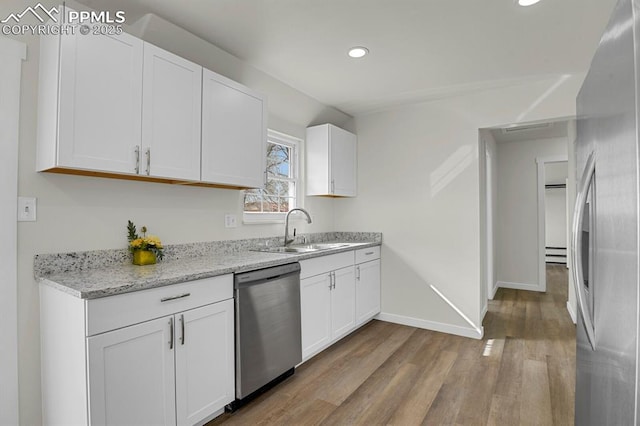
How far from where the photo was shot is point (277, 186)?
11.7 feet

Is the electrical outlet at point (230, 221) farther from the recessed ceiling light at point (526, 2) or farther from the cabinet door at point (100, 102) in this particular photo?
the recessed ceiling light at point (526, 2)

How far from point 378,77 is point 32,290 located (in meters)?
2.92

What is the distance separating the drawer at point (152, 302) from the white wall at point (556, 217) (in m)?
8.84

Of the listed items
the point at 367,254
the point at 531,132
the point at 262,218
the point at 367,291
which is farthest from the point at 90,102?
the point at 531,132

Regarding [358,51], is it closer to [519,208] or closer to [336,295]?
[336,295]

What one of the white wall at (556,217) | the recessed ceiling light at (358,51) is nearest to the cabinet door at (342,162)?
the recessed ceiling light at (358,51)

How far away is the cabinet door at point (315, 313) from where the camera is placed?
276cm

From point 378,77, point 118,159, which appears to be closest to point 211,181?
point 118,159

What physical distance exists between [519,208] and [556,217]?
3.86 m

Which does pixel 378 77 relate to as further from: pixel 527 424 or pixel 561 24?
pixel 527 424

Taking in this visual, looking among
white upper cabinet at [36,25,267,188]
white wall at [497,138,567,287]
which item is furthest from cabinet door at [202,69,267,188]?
white wall at [497,138,567,287]

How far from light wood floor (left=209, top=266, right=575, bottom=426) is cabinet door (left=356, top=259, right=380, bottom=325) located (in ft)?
0.62

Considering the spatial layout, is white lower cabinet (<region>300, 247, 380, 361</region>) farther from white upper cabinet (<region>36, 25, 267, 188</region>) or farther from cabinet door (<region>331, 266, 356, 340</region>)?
white upper cabinet (<region>36, 25, 267, 188</region>)

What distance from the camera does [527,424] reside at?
2.04 metres
